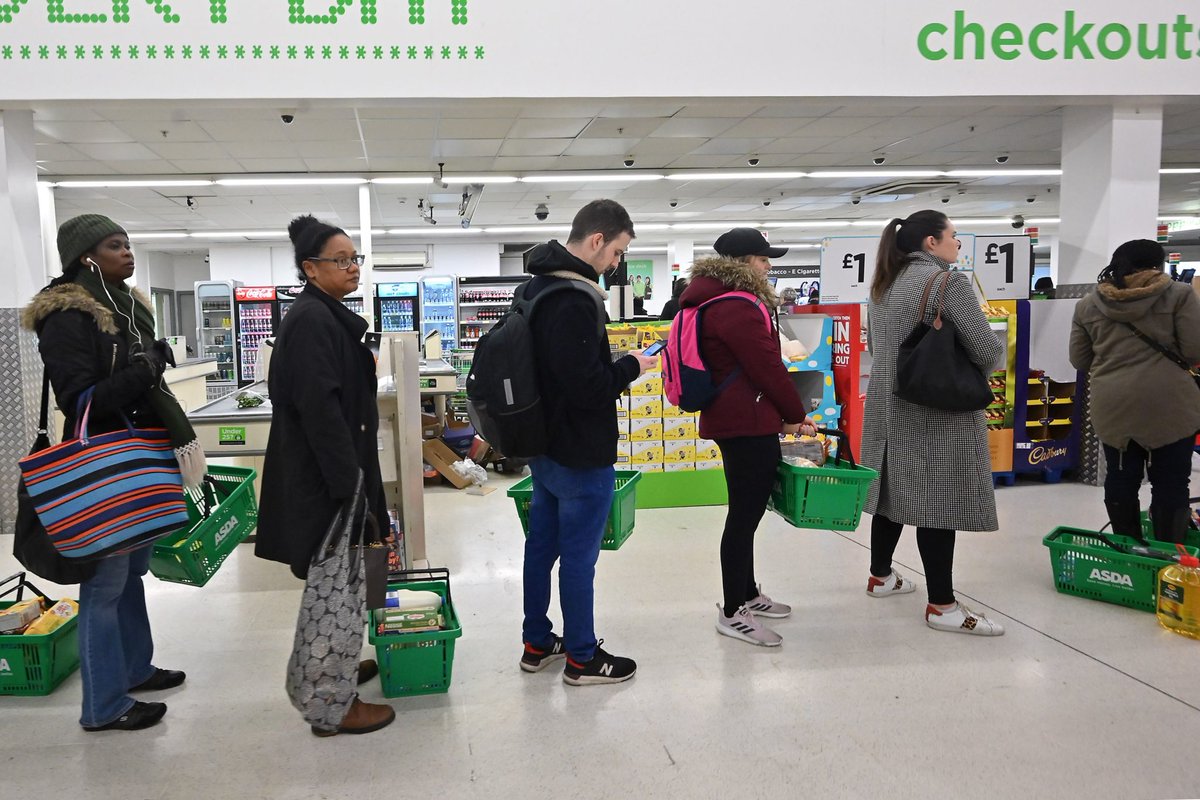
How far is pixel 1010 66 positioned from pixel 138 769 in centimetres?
611

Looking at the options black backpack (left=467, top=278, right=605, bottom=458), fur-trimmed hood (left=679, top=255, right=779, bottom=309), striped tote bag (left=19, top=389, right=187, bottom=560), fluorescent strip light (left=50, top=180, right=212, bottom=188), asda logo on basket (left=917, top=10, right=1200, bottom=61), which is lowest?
striped tote bag (left=19, top=389, right=187, bottom=560)

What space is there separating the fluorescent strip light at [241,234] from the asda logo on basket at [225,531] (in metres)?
14.1

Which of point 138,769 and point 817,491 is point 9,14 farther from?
point 817,491

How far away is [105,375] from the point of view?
2.50 metres

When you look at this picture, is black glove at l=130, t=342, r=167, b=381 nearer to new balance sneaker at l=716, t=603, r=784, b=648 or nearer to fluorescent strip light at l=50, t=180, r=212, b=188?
new balance sneaker at l=716, t=603, r=784, b=648

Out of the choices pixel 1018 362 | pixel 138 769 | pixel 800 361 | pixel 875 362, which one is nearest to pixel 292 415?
pixel 138 769

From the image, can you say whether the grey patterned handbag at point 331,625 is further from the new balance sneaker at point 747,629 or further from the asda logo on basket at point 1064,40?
the asda logo on basket at point 1064,40

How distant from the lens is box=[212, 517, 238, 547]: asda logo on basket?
290 cm

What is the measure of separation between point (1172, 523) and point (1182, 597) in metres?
0.77

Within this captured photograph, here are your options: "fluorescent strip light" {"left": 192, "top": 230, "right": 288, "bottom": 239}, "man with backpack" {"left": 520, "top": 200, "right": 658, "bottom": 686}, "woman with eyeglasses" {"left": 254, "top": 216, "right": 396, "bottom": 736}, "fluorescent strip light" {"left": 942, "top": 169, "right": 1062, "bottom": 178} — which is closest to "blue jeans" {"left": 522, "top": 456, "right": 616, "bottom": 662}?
"man with backpack" {"left": 520, "top": 200, "right": 658, "bottom": 686}

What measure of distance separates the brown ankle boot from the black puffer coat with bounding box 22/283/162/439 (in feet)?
3.87

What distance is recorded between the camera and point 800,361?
18.6 feet

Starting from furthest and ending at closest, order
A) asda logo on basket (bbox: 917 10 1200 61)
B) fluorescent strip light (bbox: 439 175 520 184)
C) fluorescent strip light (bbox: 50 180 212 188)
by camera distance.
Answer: fluorescent strip light (bbox: 439 175 520 184) → fluorescent strip light (bbox: 50 180 212 188) → asda logo on basket (bbox: 917 10 1200 61)

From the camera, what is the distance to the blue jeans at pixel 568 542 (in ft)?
9.12
